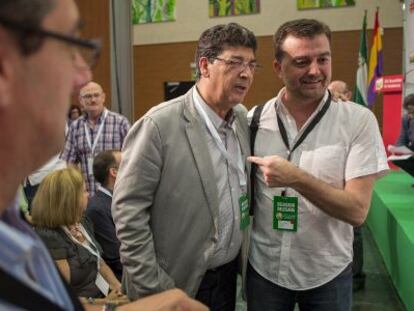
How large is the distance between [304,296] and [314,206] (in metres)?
0.38

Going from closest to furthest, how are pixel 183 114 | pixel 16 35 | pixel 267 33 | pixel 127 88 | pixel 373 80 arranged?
pixel 16 35, pixel 183 114, pixel 127 88, pixel 373 80, pixel 267 33

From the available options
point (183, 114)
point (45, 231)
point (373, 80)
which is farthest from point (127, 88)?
point (373, 80)

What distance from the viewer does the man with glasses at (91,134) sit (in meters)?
4.31

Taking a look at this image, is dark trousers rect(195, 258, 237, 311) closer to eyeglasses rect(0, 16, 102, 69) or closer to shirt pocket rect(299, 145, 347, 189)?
shirt pocket rect(299, 145, 347, 189)

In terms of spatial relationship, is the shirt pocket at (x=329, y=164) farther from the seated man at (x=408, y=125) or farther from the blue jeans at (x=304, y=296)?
the seated man at (x=408, y=125)

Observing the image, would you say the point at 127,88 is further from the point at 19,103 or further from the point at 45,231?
→ the point at 19,103

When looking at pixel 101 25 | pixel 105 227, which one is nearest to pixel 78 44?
pixel 105 227

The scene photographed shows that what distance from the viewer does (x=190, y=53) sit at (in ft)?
35.3

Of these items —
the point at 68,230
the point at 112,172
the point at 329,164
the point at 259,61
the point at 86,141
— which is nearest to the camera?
the point at 329,164

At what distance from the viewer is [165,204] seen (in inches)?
65.6

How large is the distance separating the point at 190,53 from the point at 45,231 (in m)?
9.00

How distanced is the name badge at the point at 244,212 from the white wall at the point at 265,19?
28.0 feet

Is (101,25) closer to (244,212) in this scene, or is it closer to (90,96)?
(90,96)

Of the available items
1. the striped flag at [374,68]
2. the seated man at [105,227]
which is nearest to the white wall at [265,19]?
the striped flag at [374,68]
